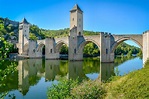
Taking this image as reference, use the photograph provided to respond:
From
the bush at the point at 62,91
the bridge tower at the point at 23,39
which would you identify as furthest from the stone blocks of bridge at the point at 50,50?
the bush at the point at 62,91

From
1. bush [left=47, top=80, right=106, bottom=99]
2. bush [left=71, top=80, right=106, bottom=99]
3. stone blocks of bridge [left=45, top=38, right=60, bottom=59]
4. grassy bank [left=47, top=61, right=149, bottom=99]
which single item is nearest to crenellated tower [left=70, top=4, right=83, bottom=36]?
stone blocks of bridge [left=45, top=38, right=60, bottom=59]

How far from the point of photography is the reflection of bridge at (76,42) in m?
34.6

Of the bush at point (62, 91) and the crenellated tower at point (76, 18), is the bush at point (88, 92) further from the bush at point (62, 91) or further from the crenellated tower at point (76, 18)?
the crenellated tower at point (76, 18)

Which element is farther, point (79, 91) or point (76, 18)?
point (76, 18)

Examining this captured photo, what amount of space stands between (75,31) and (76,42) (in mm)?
2792

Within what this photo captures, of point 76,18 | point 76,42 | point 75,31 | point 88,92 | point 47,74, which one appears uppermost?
point 76,18

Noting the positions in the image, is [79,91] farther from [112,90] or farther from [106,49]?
[106,49]

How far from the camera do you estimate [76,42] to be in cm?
4162

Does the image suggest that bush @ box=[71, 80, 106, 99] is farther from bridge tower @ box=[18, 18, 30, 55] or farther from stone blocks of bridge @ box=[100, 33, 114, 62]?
bridge tower @ box=[18, 18, 30, 55]

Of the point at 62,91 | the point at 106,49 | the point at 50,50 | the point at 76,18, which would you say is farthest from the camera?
the point at 50,50

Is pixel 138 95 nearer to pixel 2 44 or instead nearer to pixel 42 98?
pixel 2 44

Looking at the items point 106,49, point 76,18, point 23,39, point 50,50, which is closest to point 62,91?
point 106,49

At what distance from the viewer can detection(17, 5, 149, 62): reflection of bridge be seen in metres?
34.6

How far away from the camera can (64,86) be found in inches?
384
